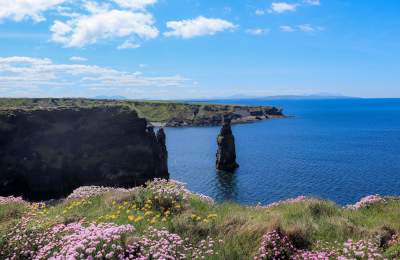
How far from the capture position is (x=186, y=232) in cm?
1217

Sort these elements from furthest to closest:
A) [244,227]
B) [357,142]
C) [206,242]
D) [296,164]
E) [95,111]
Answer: [357,142], [296,164], [95,111], [244,227], [206,242]

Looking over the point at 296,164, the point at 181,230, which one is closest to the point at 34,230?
the point at 181,230

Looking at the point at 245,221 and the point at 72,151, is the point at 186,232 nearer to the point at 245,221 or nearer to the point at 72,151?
the point at 245,221

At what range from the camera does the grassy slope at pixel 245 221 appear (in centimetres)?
1188

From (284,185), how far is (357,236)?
204ft

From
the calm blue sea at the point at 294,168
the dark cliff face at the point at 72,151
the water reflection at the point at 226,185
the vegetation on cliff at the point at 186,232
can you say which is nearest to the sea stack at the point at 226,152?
the calm blue sea at the point at 294,168

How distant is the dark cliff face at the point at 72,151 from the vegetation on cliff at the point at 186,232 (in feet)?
157

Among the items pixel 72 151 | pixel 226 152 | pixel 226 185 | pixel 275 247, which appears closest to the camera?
pixel 275 247

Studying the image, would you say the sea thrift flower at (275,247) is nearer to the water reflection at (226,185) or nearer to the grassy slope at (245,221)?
the grassy slope at (245,221)

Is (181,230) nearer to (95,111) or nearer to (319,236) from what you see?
(319,236)

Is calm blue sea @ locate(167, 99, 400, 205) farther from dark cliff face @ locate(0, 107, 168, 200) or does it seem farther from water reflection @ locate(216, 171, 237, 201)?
dark cliff face @ locate(0, 107, 168, 200)

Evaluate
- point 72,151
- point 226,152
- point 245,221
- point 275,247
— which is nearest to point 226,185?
point 226,152

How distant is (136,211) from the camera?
567 inches

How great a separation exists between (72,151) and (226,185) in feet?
92.7
